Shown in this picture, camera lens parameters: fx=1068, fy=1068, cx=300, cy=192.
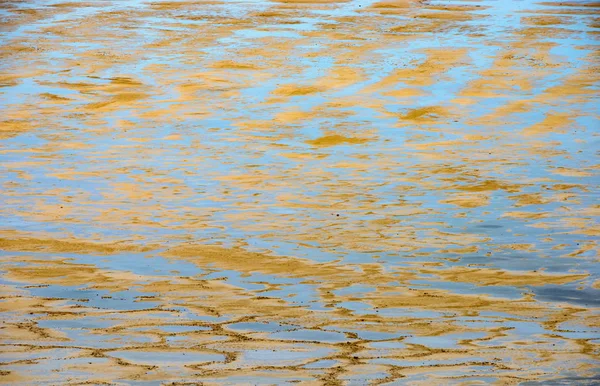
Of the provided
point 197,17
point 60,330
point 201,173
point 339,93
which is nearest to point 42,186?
point 201,173

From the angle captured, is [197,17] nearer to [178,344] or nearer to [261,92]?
[261,92]

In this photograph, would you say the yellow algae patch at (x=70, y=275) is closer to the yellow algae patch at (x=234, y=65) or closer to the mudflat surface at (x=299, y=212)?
the mudflat surface at (x=299, y=212)

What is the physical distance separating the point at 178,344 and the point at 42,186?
2.78m

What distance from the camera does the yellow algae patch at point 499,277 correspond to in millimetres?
4340

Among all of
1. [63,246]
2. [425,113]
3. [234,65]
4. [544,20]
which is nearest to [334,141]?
[425,113]

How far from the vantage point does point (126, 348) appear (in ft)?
11.6

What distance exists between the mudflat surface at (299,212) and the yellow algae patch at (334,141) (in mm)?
32

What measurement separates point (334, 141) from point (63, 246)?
111 inches

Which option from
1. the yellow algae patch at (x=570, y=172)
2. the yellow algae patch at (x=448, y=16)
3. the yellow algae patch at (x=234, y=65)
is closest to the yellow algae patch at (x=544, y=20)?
the yellow algae patch at (x=448, y=16)

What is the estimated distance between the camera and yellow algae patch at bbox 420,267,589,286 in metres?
4.34

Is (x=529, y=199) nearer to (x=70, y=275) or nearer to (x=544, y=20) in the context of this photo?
(x=70, y=275)

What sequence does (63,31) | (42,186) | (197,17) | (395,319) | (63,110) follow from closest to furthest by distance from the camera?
(395,319), (42,186), (63,110), (63,31), (197,17)

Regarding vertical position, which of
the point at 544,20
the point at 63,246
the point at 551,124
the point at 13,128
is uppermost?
the point at 63,246

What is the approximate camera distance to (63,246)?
488 centimetres
